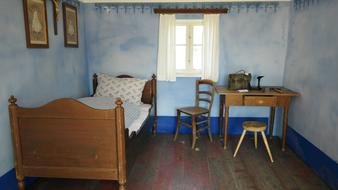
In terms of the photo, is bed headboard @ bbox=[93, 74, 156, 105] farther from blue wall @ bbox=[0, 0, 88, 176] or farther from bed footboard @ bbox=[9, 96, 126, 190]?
bed footboard @ bbox=[9, 96, 126, 190]

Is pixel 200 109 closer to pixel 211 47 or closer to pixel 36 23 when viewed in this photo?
pixel 211 47

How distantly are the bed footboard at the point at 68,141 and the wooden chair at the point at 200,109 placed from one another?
155cm

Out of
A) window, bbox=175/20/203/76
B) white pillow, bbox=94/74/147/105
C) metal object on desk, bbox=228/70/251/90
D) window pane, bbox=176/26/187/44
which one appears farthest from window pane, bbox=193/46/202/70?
white pillow, bbox=94/74/147/105

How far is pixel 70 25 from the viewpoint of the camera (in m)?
3.47

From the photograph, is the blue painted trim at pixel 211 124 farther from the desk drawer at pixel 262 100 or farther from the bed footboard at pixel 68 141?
the bed footboard at pixel 68 141

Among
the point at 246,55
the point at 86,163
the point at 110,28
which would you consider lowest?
the point at 86,163

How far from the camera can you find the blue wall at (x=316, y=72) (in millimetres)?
2590

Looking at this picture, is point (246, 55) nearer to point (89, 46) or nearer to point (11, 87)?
point (89, 46)

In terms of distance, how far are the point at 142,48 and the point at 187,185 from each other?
85.7 inches

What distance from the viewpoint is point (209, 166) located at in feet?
9.97

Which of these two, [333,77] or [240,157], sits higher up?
[333,77]

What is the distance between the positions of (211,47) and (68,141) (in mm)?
2428

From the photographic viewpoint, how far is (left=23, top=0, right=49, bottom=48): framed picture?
2.50 metres

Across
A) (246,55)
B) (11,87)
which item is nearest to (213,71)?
(246,55)
